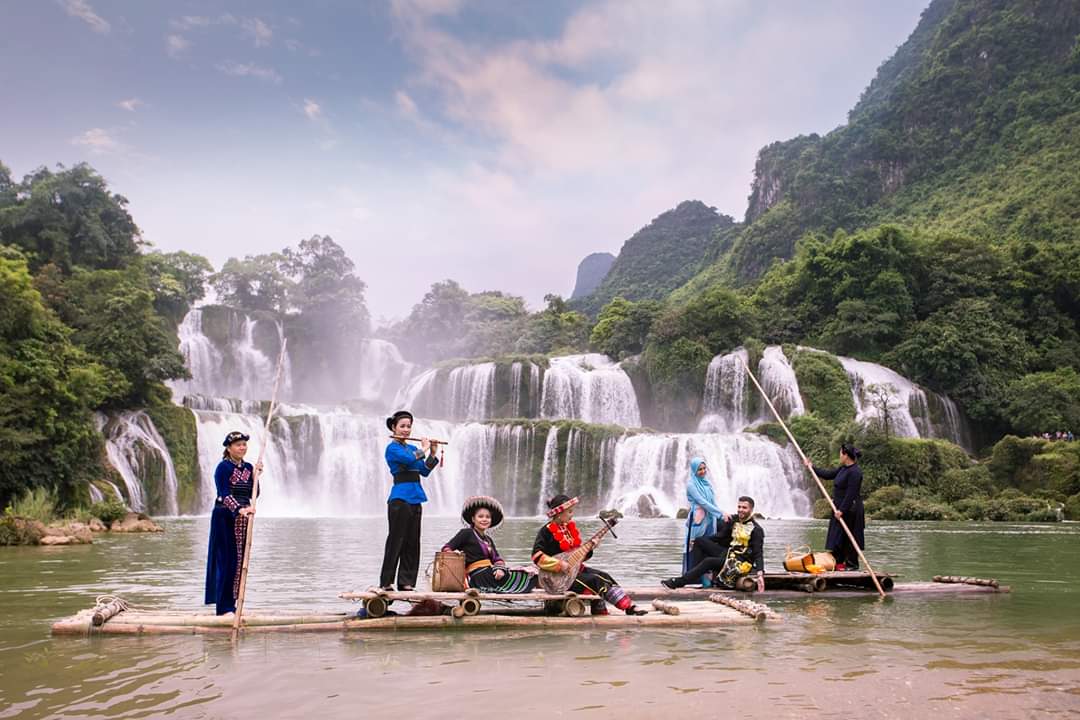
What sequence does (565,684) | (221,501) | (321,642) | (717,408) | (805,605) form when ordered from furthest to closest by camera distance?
(717,408) < (805,605) < (221,501) < (321,642) < (565,684)

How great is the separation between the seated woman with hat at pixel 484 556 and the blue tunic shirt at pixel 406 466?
1.35 ft

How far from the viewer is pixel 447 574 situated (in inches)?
243

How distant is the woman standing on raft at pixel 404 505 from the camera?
252 inches

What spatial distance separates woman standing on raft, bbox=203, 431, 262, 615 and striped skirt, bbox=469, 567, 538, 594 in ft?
5.59

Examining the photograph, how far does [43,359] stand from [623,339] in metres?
30.1

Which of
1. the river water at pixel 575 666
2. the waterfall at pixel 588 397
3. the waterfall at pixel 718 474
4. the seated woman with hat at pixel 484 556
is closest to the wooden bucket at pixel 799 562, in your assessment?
the river water at pixel 575 666

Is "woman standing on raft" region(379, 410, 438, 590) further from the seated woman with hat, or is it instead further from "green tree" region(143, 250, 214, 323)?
"green tree" region(143, 250, 214, 323)

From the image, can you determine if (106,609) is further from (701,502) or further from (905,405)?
(905,405)

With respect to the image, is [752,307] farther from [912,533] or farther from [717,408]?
[912,533]

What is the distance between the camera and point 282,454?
2989cm

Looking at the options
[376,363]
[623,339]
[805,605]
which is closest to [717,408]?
[623,339]

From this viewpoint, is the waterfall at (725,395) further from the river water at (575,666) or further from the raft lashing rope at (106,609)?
the raft lashing rope at (106,609)

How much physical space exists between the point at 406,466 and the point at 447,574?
0.89 meters

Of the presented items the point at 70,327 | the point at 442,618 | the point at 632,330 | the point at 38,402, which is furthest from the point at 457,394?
the point at 442,618
